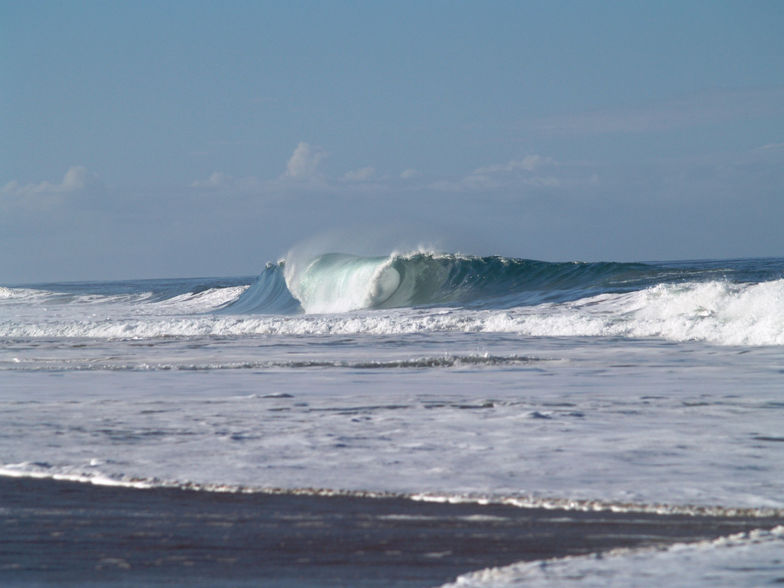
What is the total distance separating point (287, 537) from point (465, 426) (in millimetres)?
2266

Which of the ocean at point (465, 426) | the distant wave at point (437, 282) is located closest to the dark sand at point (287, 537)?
the ocean at point (465, 426)

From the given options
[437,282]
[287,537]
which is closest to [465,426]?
[287,537]

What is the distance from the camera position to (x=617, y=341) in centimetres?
1106

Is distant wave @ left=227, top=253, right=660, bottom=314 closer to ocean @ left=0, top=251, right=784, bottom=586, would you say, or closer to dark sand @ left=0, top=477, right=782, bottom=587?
ocean @ left=0, top=251, right=784, bottom=586

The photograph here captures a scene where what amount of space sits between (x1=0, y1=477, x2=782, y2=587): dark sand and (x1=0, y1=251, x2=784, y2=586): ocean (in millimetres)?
29

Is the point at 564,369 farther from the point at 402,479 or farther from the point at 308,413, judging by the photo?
the point at 402,479

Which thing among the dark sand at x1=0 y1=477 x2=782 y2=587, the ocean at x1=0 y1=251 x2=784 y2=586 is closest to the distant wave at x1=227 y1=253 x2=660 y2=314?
the ocean at x1=0 y1=251 x2=784 y2=586

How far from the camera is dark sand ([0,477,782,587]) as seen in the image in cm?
259

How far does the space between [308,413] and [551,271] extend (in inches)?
692

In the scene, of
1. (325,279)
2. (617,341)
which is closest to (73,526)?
(617,341)

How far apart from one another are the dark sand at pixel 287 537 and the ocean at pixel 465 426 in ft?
0.09

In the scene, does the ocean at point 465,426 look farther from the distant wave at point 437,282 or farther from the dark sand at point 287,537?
the distant wave at point 437,282

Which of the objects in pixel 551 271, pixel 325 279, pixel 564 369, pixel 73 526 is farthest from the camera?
pixel 325 279

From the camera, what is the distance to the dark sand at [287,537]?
2594 millimetres
